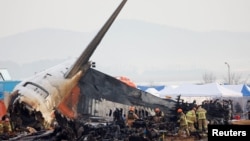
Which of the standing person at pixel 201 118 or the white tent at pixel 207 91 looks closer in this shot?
the standing person at pixel 201 118

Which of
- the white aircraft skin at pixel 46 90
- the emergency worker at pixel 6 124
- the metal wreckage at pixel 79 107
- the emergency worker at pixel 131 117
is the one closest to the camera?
the white aircraft skin at pixel 46 90

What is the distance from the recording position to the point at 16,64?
25500 mm

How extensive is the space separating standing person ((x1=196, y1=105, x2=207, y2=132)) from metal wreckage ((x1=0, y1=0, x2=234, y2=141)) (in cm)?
91

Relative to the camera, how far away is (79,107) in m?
18.1

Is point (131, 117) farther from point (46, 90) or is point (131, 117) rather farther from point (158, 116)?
point (46, 90)

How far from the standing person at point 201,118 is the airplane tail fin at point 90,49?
4.43m

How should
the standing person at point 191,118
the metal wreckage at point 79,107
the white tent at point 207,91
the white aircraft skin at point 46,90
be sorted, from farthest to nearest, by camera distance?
1. the white tent at point 207,91
2. the standing person at point 191,118
3. the metal wreckage at point 79,107
4. the white aircraft skin at point 46,90

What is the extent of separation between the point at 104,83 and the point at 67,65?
1.43 meters

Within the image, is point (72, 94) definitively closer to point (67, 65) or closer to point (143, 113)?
point (67, 65)

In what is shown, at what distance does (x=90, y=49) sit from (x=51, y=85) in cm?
181

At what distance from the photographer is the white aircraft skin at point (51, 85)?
1780 cm

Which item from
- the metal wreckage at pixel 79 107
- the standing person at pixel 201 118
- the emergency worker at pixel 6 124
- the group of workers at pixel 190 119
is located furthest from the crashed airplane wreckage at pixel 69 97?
the standing person at pixel 201 118

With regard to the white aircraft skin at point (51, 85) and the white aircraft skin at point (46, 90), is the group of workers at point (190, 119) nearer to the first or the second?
the white aircraft skin at point (51, 85)

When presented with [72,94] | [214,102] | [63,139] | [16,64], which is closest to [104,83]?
[72,94]
